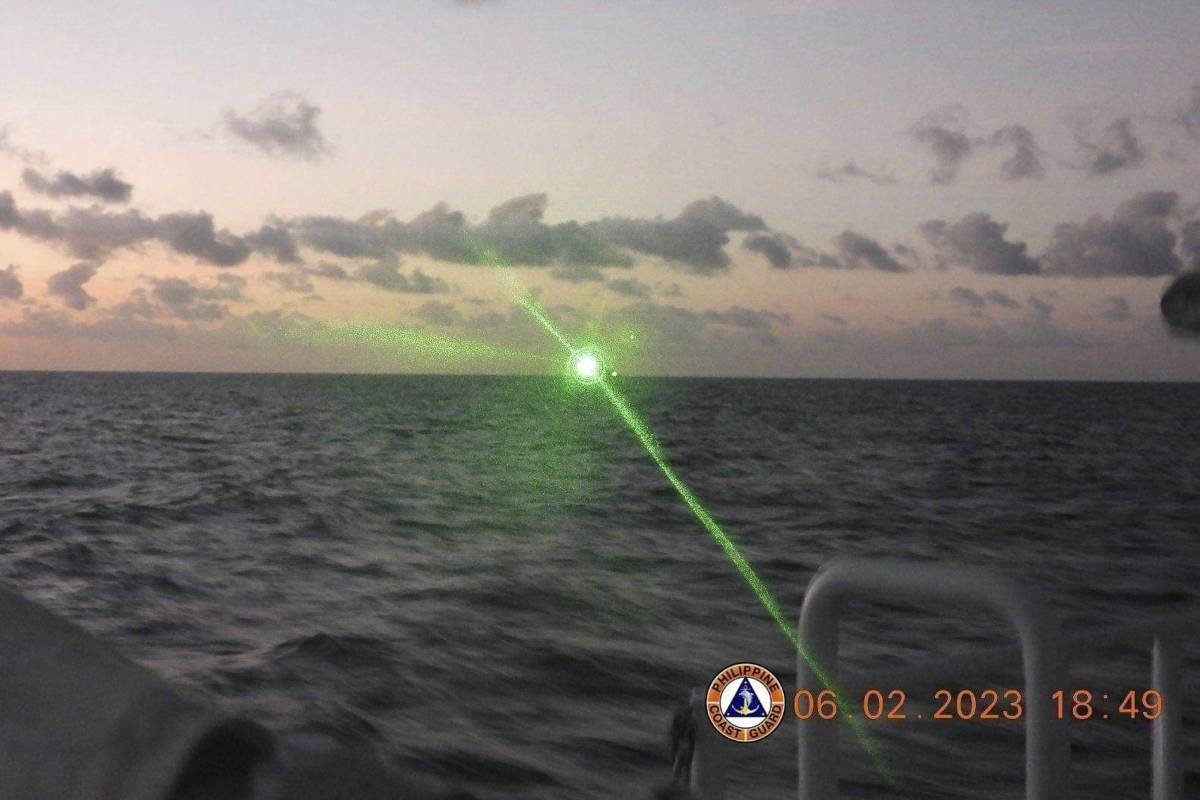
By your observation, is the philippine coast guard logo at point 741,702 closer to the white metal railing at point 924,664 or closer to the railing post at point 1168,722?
the white metal railing at point 924,664

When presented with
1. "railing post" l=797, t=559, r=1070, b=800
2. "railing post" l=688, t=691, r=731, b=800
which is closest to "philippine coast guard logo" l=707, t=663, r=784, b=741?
"railing post" l=688, t=691, r=731, b=800

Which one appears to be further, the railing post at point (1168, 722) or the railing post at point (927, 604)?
the railing post at point (1168, 722)

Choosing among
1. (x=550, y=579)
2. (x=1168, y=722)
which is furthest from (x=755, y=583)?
(x=1168, y=722)

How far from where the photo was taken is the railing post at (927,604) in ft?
4.76

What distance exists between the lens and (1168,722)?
273 centimetres

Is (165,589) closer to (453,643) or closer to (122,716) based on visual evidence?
(453,643)

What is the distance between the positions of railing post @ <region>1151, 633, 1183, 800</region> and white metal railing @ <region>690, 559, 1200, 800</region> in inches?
23.4

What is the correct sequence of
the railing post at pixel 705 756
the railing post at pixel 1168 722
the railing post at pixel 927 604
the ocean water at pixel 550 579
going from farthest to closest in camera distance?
the ocean water at pixel 550 579 → the railing post at pixel 1168 722 → the railing post at pixel 705 756 → the railing post at pixel 927 604

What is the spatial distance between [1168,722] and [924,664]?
3.64 ft

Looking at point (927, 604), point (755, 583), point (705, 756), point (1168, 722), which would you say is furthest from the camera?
point (755, 583)

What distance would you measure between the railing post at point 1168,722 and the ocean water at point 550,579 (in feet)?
3.11

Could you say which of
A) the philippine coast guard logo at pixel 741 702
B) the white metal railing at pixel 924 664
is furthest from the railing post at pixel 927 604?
the philippine coast guard logo at pixel 741 702

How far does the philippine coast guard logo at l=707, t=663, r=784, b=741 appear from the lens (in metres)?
1.98

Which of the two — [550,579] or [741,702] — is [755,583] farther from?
[741,702]
